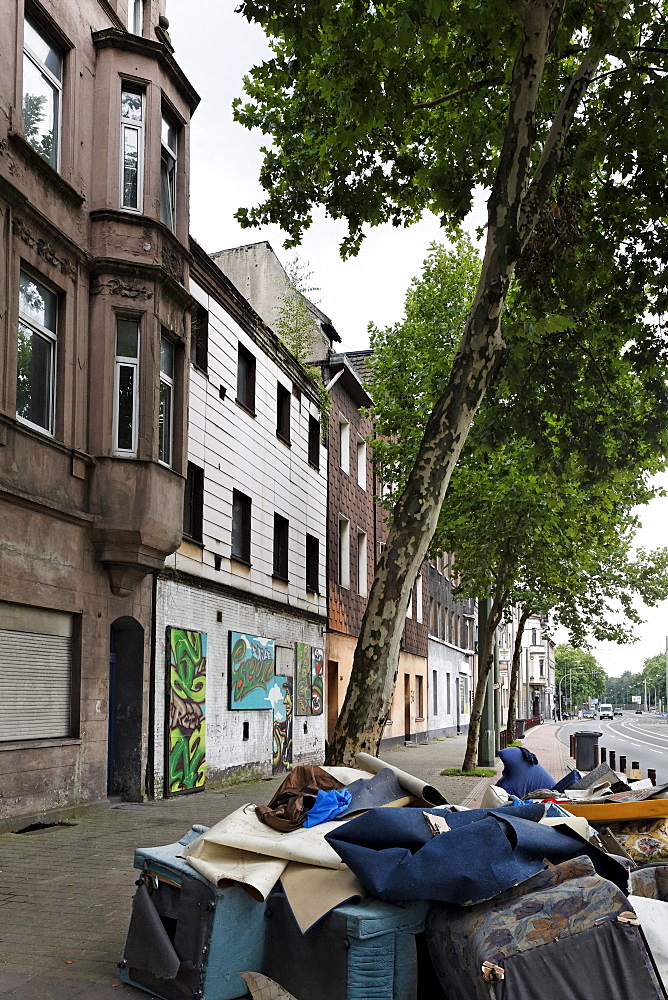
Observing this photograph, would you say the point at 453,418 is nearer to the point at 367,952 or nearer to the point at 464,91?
the point at 464,91

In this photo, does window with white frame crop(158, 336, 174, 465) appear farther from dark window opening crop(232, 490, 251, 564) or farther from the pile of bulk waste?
the pile of bulk waste

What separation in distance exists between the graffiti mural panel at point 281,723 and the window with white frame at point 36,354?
33.0 ft

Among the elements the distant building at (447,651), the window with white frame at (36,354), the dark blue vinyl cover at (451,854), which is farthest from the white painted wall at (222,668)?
the distant building at (447,651)

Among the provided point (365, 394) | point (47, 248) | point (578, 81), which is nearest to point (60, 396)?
point (47, 248)

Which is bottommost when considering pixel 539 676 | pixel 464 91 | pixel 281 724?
pixel 539 676

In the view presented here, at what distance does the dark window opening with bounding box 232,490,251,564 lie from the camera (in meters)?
20.4

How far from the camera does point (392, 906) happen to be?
491 centimetres

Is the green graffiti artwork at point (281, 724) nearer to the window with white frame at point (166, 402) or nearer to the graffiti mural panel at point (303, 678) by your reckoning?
the graffiti mural panel at point (303, 678)

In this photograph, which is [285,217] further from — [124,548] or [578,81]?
[124,548]

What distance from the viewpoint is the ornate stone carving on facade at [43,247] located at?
1245 cm

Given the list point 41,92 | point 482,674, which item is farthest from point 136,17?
point 482,674

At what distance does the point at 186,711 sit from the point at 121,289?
6798mm

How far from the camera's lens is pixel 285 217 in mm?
12562

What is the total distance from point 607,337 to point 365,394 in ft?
62.2
